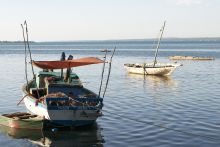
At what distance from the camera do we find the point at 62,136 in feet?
81.0

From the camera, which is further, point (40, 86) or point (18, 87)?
point (18, 87)

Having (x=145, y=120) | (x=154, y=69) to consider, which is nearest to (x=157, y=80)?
(x=154, y=69)

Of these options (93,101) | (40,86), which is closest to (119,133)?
(93,101)

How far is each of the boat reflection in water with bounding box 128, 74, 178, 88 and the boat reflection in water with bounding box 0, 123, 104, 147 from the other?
2267 cm

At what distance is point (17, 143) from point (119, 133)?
6.02m

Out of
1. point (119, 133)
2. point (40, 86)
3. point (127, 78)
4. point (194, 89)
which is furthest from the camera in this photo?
point (127, 78)

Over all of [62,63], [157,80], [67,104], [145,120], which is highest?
[62,63]

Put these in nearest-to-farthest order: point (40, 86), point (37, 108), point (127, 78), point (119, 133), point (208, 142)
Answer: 1. point (208, 142)
2. point (119, 133)
3. point (37, 108)
4. point (40, 86)
5. point (127, 78)

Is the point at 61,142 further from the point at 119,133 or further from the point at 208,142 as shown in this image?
the point at 208,142

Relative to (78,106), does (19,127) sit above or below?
below

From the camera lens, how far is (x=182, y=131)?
81.1ft

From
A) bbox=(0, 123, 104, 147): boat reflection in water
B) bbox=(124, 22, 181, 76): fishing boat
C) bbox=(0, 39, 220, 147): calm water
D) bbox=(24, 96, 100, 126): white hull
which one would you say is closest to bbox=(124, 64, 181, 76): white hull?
bbox=(124, 22, 181, 76): fishing boat

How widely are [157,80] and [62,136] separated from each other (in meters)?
30.8

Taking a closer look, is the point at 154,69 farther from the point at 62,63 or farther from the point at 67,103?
the point at 67,103
